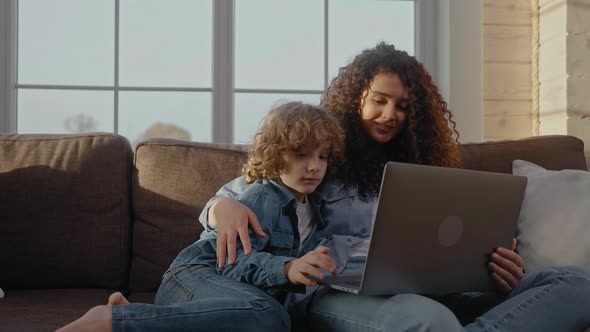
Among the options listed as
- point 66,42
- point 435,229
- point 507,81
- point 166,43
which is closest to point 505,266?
point 435,229

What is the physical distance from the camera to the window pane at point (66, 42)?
119 inches

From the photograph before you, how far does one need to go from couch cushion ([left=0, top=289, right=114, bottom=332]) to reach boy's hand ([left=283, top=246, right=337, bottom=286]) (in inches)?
20.0

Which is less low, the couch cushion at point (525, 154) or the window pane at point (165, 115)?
the window pane at point (165, 115)

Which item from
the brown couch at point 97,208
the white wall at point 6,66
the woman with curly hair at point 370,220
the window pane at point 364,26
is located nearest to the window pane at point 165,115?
the white wall at point 6,66

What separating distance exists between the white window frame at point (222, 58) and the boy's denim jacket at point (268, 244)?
1.42 metres

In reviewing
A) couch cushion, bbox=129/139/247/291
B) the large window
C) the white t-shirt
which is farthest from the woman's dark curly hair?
the large window

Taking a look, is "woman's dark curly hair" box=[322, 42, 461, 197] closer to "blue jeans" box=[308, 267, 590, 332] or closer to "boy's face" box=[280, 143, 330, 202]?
"boy's face" box=[280, 143, 330, 202]

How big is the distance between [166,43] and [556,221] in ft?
5.73

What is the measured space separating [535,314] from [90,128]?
204cm

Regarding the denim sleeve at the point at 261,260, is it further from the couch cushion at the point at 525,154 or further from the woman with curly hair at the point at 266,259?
the couch cushion at the point at 525,154

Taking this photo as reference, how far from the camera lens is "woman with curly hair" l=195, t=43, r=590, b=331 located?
55.4 inches

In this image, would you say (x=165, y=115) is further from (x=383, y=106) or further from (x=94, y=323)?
(x=94, y=323)

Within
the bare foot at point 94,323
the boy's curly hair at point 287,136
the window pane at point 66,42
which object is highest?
the window pane at point 66,42

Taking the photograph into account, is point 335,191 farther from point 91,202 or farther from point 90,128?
point 90,128
